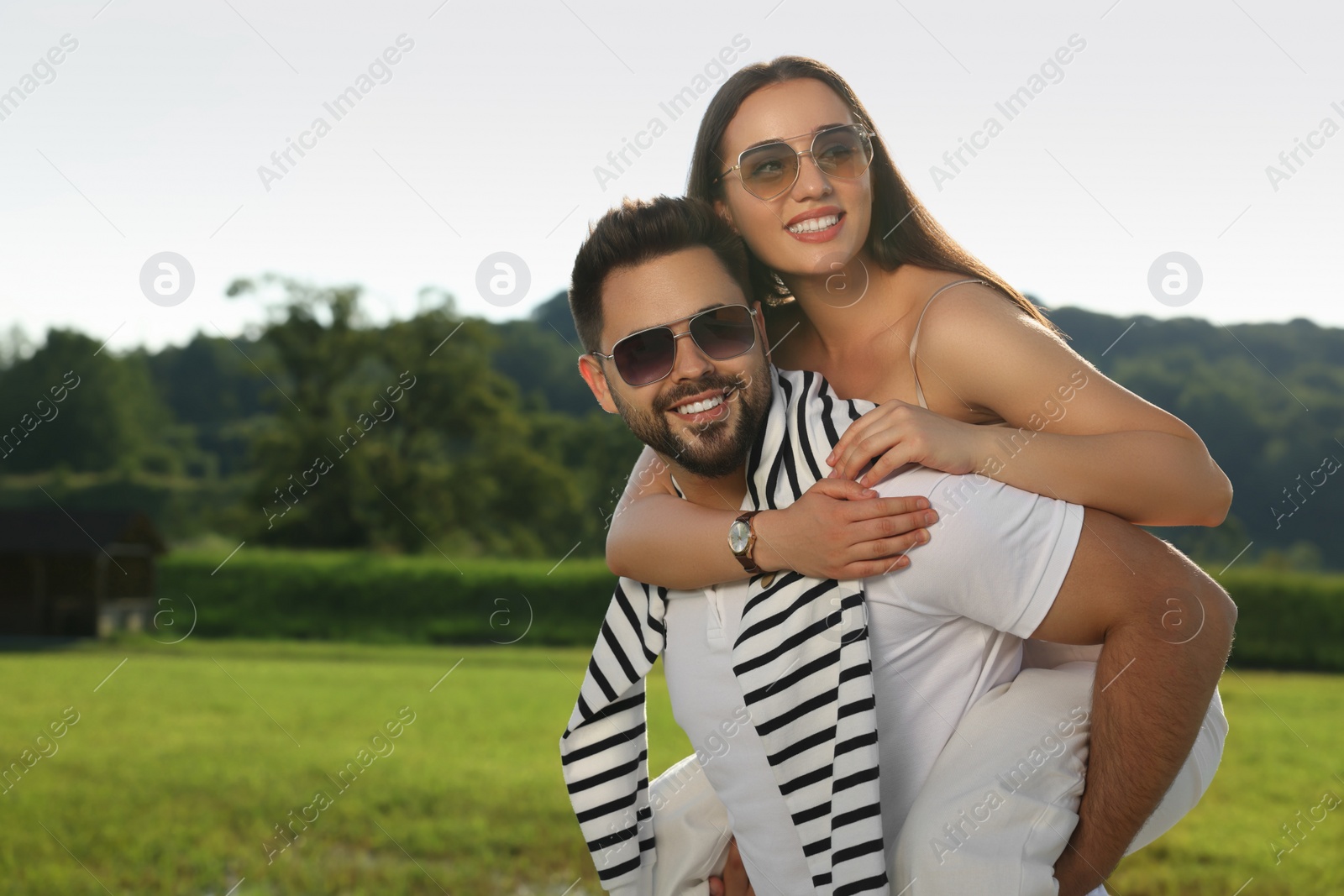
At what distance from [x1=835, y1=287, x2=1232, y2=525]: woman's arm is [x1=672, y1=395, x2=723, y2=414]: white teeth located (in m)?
0.29

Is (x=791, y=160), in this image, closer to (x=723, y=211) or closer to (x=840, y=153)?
(x=840, y=153)

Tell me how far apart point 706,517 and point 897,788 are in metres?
0.66

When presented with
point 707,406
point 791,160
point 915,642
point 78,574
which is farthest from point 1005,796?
point 78,574

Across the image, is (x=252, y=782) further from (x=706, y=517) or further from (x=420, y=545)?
(x=420, y=545)

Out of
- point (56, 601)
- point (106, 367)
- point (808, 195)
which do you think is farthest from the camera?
point (106, 367)

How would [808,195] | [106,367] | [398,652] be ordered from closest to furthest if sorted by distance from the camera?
[808,195]
[398,652]
[106,367]

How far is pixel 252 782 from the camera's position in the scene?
10.3m

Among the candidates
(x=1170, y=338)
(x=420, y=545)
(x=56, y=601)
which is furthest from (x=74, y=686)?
(x=1170, y=338)

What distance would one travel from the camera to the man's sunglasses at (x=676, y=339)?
2.22 metres

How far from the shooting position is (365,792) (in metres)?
9.62

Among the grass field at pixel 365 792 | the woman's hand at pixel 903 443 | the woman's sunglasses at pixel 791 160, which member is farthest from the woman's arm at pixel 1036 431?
the grass field at pixel 365 792

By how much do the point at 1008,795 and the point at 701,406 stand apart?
95 centimetres

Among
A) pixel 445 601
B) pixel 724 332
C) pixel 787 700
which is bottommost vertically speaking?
pixel 787 700

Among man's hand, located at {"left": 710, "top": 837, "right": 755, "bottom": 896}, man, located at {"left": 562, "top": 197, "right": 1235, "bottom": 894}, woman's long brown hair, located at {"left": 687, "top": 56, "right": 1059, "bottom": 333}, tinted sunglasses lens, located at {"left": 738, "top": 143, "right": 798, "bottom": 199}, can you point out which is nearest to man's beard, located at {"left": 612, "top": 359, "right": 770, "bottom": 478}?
man, located at {"left": 562, "top": 197, "right": 1235, "bottom": 894}
